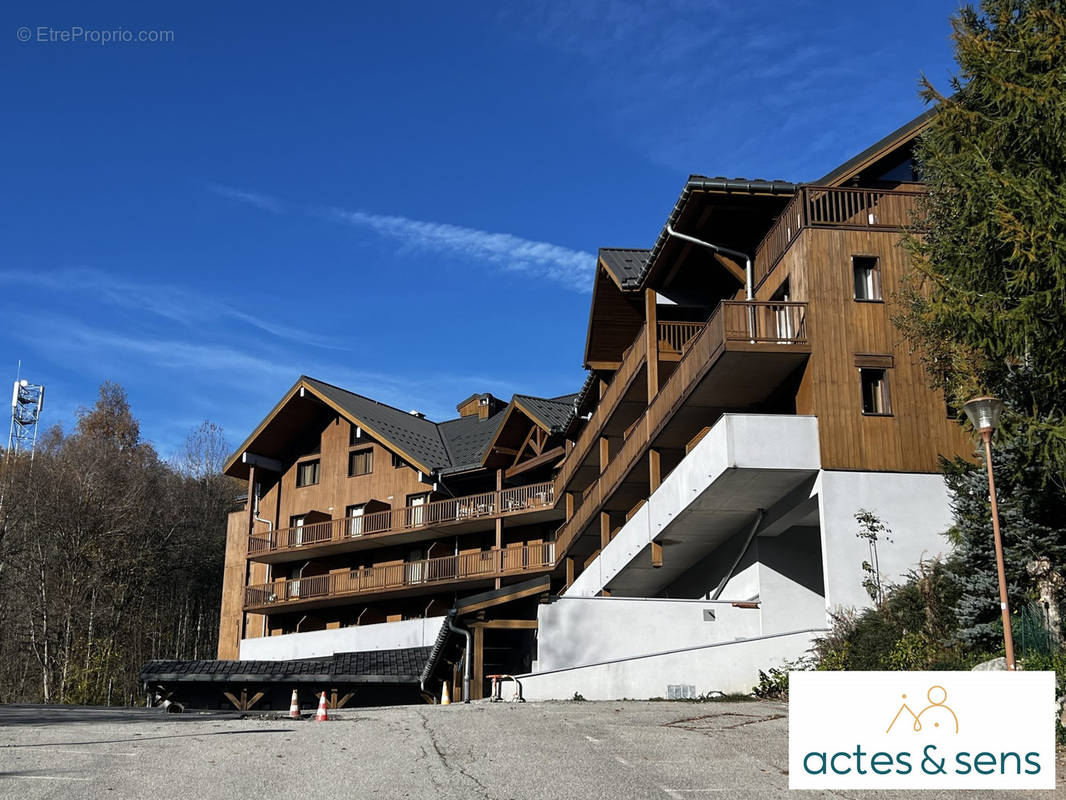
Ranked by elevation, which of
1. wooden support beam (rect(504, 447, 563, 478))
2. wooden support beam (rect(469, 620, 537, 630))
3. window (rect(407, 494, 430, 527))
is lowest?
wooden support beam (rect(469, 620, 537, 630))

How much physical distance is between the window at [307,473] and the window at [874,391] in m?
30.1

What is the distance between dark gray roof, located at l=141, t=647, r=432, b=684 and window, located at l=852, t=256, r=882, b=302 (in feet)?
58.5

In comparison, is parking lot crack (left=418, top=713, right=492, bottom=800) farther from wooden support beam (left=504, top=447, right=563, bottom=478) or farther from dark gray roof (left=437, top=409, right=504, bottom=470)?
dark gray roof (left=437, top=409, right=504, bottom=470)

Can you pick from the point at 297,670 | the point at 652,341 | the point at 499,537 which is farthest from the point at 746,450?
the point at 297,670

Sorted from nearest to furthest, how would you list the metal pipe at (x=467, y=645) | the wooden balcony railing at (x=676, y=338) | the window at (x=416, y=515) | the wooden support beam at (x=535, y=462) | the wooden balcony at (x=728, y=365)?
the wooden balcony at (x=728, y=365)
the wooden balcony railing at (x=676, y=338)
the metal pipe at (x=467, y=645)
the wooden support beam at (x=535, y=462)
the window at (x=416, y=515)

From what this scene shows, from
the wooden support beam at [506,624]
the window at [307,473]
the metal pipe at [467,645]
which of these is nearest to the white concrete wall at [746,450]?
the wooden support beam at [506,624]

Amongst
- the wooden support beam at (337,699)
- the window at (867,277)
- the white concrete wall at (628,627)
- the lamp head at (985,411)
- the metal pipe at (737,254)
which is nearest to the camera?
the lamp head at (985,411)

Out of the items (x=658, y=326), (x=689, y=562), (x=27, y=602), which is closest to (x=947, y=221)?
(x=658, y=326)

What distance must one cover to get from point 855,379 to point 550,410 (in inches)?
836

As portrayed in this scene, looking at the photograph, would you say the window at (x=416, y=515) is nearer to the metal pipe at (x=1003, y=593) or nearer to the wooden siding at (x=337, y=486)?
the wooden siding at (x=337, y=486)

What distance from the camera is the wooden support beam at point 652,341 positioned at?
26312mm

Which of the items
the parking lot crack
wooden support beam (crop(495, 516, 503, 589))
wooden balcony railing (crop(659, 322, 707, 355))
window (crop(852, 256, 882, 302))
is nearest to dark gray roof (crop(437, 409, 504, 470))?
wooden support beam (crop(495, 516, 503, 589))

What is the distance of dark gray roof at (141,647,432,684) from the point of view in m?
32.5

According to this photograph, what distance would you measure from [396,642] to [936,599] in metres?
24.8
